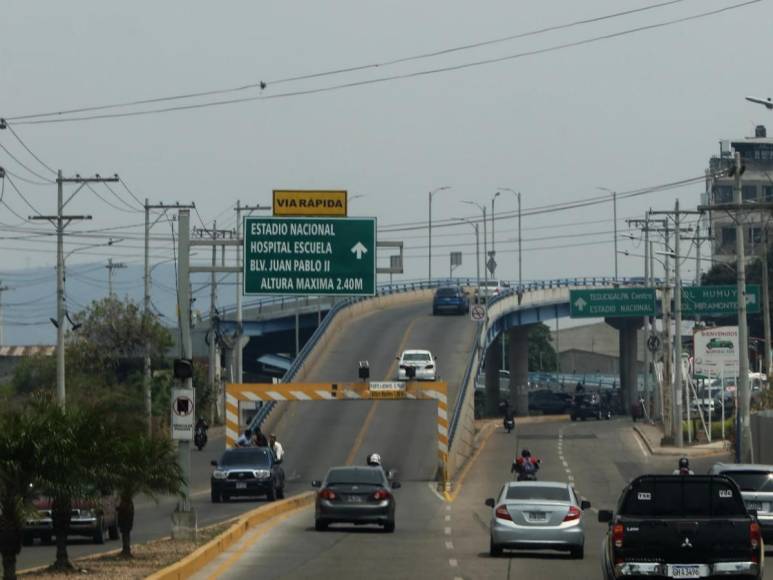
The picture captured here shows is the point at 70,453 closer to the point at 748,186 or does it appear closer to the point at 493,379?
the point at 493,379

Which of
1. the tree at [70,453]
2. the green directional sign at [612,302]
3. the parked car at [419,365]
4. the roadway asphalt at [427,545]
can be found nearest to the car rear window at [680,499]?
the roadway asphalt at [427,545]

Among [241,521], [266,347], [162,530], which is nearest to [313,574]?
[241,521]

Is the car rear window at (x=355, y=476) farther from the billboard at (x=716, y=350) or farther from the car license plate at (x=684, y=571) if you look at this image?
the billboard at (x=716, y=350)

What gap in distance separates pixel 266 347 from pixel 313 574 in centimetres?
10854

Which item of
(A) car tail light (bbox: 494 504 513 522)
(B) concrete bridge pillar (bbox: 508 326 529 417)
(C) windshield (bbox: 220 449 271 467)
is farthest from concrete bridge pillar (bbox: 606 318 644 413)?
(A) car tail light (bbox: 494 504 513 522)

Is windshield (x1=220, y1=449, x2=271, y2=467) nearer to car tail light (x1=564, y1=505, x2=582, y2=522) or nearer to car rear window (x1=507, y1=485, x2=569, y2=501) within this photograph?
car rear window (x1=507, y1=485, x2=569, y2=501)

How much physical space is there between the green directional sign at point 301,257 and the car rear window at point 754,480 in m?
9.90

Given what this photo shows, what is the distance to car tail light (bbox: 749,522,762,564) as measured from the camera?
61.1 feet

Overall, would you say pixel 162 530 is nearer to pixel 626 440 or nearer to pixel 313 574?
pixel 313 574

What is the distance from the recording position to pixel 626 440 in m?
76.6

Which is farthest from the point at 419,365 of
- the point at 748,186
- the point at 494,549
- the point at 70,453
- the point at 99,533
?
the point at 748,186

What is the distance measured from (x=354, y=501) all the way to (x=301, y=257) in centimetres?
573

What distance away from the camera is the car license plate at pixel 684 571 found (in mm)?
18453

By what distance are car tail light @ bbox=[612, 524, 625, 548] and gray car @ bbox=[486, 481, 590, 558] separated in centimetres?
872
